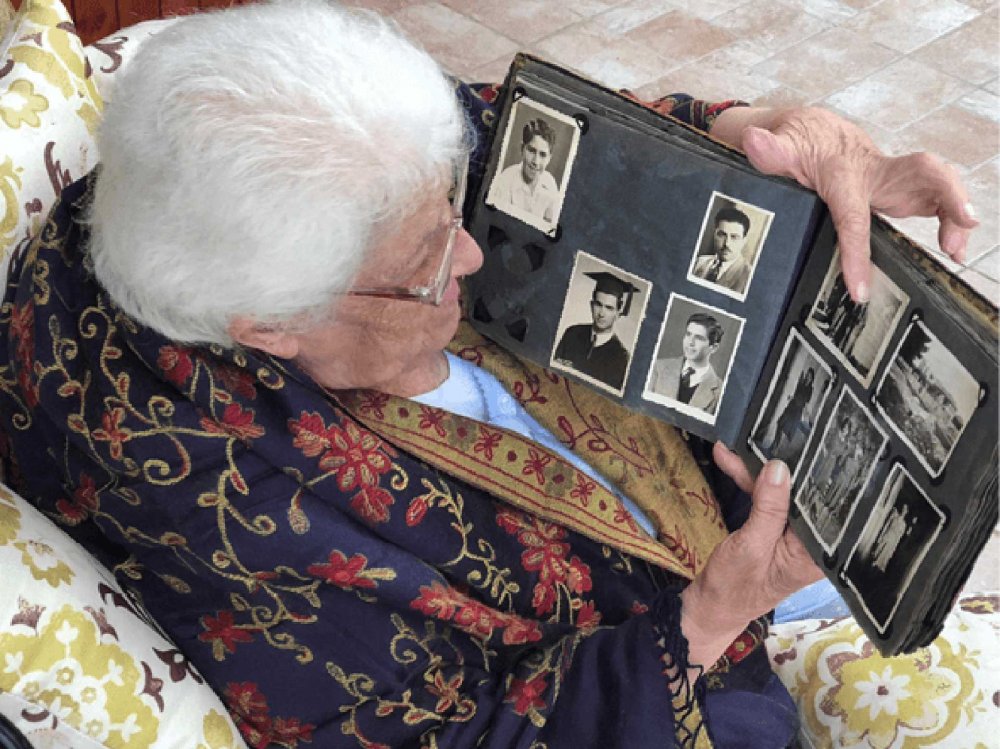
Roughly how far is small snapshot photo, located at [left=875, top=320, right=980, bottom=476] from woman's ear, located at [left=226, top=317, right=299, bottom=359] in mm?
539

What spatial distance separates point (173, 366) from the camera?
111cm

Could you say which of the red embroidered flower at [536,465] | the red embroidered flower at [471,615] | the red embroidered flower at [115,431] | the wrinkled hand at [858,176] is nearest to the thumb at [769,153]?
the wrinkled hand at [858,176]

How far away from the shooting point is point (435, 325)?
1.23m

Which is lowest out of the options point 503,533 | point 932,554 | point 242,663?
point 242,663

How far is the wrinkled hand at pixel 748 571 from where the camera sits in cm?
113

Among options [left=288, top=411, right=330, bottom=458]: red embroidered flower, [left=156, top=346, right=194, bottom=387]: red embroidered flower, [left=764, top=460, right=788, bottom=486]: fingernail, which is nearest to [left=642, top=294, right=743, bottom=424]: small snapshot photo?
[left=764, top=460, right=788, bottom=486]: fingernail

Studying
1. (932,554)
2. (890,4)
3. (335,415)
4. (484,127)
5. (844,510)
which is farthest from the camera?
(890,4)

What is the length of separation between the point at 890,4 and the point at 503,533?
2.85 m

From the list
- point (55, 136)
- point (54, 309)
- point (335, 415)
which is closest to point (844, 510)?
point (335, 415)

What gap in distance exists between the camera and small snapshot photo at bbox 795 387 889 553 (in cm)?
103

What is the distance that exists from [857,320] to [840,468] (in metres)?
0.13

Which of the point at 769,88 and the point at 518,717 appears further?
the point at 769,88

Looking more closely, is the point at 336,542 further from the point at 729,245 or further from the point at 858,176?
the point at 858,176

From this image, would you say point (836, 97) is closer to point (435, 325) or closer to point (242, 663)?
point (435, 325)
